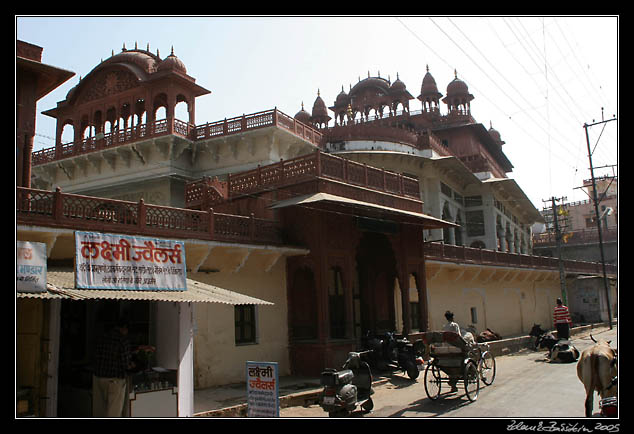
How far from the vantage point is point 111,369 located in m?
7.87

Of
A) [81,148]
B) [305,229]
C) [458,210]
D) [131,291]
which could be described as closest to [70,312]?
[131,291]

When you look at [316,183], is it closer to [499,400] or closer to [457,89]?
[499,400]

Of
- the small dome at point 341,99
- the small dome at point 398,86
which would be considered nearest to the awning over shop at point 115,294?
the small dome at point 398,86

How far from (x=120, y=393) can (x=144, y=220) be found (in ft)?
14.5

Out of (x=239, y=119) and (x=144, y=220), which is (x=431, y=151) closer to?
(x=239, y=119)

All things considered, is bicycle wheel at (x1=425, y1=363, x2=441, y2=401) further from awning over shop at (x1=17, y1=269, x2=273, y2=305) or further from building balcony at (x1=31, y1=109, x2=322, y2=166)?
building balcony at (x1=31, y1=109, x2=322, y2=166)

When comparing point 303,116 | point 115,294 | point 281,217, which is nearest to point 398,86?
point 303,116

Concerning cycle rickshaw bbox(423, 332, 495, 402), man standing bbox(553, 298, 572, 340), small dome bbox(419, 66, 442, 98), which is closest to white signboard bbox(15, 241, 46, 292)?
cycle rickshaw bbox(423, 332, 495, 402)

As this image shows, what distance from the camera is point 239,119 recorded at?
21.2m

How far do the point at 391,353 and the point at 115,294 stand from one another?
27.0ft

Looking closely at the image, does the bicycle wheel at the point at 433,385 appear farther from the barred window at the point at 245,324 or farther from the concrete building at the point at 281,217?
the barred window at the point at 245,324

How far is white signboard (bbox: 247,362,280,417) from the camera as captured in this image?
729cm

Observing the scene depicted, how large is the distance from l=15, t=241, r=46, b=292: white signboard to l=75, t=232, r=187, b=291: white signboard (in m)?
0.61

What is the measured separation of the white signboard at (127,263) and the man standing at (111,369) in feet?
2.77
